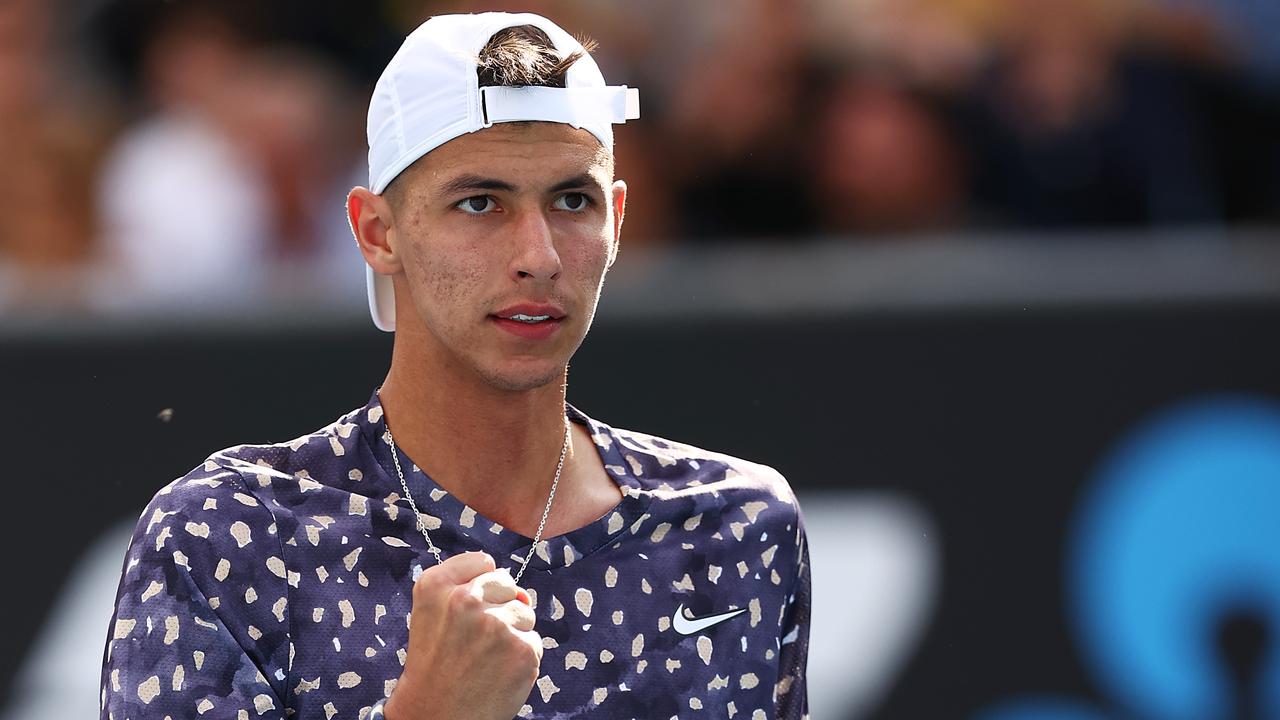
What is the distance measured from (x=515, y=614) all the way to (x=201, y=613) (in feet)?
1.59

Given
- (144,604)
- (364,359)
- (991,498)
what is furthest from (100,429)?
(144,604)

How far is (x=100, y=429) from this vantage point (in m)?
5.85

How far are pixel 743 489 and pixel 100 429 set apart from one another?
3.22 metres

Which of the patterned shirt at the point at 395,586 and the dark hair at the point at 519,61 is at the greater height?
the dark hair at the point at 519,61

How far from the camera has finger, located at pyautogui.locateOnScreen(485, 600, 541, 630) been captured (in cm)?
258

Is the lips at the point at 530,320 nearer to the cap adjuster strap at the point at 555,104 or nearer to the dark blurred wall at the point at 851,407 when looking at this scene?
the cap adjuster strap at the point at 555,104

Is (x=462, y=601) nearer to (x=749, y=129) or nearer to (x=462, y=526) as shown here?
(x=462, y=526)

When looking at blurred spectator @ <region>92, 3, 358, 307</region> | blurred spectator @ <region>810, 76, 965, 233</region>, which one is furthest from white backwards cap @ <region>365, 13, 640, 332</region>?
blurred spectator @ <region>810, 76, 965, 233</region>

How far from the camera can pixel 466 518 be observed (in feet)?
9.74

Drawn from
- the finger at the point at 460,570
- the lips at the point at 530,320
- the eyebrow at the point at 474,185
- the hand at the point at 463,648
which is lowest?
the hand at the point at 463,648

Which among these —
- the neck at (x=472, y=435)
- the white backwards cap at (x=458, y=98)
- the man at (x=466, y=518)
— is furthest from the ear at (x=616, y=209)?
the neck at (x=472, y=435)

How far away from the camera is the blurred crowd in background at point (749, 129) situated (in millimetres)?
6648

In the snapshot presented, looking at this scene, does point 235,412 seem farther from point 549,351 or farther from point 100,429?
point 549,351

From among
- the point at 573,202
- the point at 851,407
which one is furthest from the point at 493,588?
the point at 851,407
